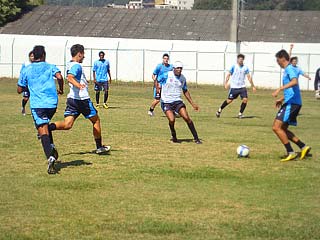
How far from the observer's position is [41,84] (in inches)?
440

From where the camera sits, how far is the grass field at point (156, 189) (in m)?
7.48

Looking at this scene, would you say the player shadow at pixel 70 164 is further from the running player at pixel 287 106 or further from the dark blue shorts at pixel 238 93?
the dark blue shorts at pixel 238 93

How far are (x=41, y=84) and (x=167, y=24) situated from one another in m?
40.6

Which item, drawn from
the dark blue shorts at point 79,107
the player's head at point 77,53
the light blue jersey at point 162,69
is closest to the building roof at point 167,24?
the light blue jersey at point 162,69

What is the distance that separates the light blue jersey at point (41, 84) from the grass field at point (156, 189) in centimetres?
105

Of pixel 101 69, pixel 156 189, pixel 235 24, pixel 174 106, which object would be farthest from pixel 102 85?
pixel 235 24

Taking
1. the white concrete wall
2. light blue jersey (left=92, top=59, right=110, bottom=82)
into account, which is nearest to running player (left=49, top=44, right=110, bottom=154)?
light blue jersey (left=92, top=59, right=110, bottom=82)

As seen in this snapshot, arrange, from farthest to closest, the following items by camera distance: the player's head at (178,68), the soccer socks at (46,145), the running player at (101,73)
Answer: the running player at (101,73) → the player's head at (178,68) → the soccer socks at (46,145)

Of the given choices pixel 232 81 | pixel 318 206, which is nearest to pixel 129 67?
pixel 232 81

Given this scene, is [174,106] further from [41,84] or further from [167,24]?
[167,24]

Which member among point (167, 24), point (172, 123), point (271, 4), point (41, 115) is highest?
point (271, 4)

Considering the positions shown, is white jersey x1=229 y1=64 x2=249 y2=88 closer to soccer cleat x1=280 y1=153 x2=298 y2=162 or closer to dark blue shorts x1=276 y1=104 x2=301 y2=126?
dark blue shorts x1=276 y1=104 x2=301 y2=126

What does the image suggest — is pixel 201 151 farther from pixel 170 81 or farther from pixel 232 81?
pixel 232 81

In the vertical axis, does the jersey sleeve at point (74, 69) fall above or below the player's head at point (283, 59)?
below
